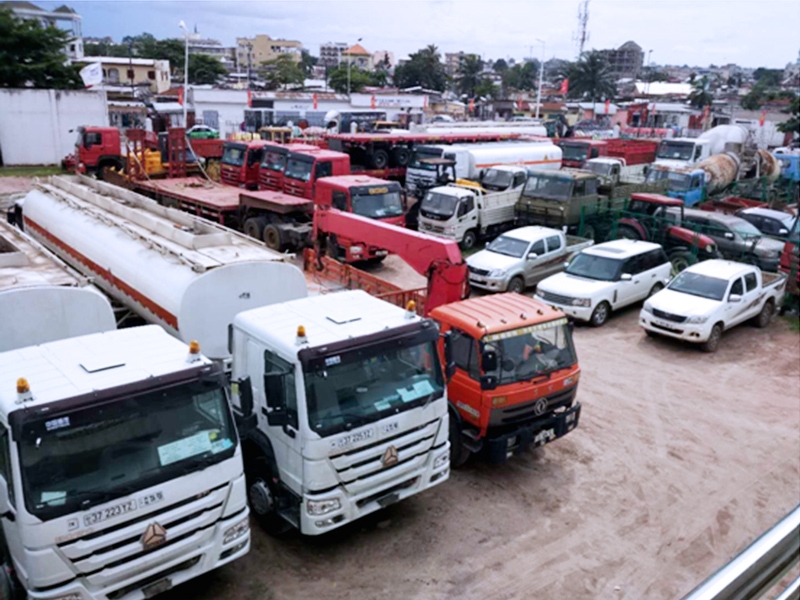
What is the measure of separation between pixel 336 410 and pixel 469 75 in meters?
107

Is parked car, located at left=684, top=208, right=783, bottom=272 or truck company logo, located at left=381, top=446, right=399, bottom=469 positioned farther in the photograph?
parked car, located at left=684, top=208, right=783, bottom=272

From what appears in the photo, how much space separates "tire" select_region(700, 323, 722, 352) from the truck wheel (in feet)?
56.5

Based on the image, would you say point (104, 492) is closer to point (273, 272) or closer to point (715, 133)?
point (273, 272)

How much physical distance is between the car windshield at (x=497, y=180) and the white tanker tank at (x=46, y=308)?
1678 cm

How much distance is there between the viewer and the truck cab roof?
17.8ft

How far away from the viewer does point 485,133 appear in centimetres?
3412

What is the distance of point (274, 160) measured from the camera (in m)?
22.7

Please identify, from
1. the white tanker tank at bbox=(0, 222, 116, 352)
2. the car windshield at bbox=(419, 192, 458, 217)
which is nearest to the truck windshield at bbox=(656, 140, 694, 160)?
the car windshield at bbox=(419, 192, 458, 217)

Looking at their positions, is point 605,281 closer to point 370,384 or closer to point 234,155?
point 370,384

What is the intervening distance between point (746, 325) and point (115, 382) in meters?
14.7

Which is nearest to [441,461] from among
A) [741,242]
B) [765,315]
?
[765,315]

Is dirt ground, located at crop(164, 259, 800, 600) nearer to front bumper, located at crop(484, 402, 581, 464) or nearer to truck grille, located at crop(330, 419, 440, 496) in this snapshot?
front bumper, located at crop(484, 402, 581, 464)

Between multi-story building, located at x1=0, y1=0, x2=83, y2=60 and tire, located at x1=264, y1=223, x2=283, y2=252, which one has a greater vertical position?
multi-story building, located at x1=0, y1=0, x2=83, y2=60

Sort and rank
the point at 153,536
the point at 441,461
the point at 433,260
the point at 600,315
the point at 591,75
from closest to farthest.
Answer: the point at 153,536 < the point at 441,461 < the point at 433,260 < the point at 600,315 < the point at 591,75
